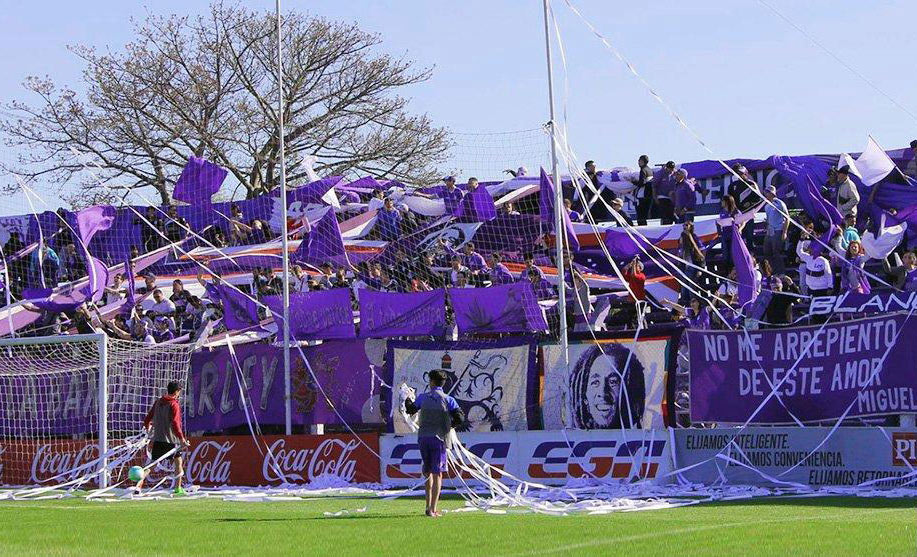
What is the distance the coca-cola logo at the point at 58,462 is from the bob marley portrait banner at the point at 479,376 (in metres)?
5.90

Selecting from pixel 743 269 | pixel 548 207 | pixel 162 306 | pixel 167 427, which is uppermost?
pixel 548 207

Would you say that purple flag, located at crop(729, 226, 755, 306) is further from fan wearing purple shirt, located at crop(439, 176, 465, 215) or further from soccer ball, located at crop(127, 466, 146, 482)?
soccer ball, located at crop(127, 466, 146, 482)

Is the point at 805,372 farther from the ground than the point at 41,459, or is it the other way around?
the point at 805,372

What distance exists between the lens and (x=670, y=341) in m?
21.3

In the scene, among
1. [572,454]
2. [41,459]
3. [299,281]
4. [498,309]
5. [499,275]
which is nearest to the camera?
[572,454]

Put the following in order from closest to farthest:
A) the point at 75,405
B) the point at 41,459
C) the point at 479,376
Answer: the point at 479,376
the point at 41,459
the point at 75,405

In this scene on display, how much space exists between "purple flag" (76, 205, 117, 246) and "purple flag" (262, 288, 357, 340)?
10.0 m

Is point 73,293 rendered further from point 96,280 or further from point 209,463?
point 209,463

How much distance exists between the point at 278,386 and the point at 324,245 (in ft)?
12.5

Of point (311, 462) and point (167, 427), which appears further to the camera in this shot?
point (311, 462)

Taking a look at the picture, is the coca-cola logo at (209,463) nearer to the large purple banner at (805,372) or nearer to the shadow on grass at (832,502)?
the large purple banner at (805,372)

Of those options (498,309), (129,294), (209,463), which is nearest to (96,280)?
(129,294)

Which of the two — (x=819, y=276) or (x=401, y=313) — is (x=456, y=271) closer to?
(x=401, y=313)

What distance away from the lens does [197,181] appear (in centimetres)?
3241
